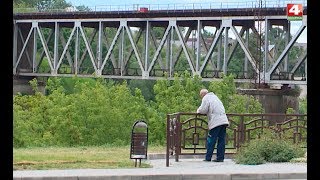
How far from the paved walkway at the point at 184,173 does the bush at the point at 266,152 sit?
0.49 meters

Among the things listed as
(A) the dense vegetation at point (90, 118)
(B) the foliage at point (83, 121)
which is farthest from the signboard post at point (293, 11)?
(B) the foliage at point (83, 121)

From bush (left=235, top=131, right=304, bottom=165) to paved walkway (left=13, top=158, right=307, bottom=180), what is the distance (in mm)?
489

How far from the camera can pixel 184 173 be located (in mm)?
14375

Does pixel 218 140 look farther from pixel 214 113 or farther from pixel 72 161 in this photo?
→ pixel 72 161

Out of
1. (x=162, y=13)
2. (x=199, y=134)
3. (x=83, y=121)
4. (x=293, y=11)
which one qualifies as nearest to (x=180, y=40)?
(x=162, y=13)

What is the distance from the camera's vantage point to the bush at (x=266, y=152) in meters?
16.7

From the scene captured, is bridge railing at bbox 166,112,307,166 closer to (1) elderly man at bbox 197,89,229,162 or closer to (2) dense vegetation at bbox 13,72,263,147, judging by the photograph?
(1) elderly man at bbox 197,89,229,162

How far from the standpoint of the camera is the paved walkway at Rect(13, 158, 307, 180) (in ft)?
44.2

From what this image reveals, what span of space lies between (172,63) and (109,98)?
148 feet

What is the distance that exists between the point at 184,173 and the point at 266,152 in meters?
3.17

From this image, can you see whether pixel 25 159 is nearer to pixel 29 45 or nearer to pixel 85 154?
pixel 85 154

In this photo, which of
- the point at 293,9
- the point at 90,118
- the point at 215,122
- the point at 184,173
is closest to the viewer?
the point at 184,173

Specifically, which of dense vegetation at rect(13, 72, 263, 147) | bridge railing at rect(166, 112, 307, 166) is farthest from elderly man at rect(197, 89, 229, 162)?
dense vegetation at rect(13, 72, 263, 147)
